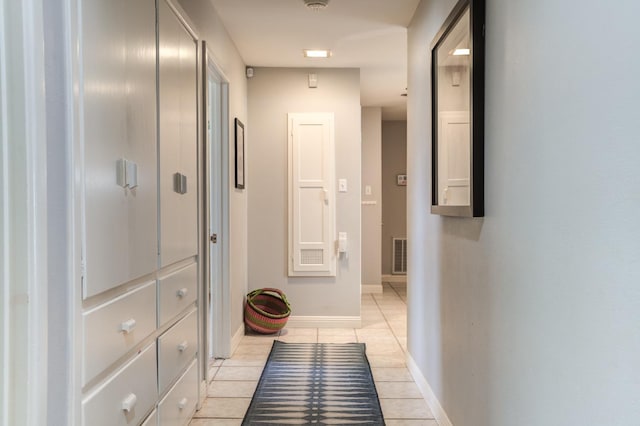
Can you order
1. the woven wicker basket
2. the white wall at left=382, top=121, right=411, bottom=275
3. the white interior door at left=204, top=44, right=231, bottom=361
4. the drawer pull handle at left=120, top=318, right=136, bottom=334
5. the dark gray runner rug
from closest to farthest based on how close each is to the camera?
the drawer pull handle at left=120, top=318, right=136, bottom=334, the dark gray runner rug, the white interior door at left=204, top=44, right=231, bottom=361, the woven wicker basket, the white wall at left=382, top=121, right=411, bottom=275

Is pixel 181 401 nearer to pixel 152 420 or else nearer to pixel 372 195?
pixel 152 420

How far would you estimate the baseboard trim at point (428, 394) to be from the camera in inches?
87.6

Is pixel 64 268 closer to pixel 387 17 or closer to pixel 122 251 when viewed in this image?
pixel 122 251

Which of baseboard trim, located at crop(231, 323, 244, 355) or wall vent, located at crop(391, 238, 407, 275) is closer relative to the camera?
baseboard trim, located at crop(231, 323, 244, 355)

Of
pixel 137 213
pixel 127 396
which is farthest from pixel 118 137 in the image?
pixel 127 396

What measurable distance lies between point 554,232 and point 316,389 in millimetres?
1983

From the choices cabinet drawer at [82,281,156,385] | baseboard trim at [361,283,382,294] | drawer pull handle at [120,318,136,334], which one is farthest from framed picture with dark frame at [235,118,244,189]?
baseboard trim at [361,283,382,294]

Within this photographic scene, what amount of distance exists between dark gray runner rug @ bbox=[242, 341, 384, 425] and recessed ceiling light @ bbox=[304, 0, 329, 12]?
2270mm

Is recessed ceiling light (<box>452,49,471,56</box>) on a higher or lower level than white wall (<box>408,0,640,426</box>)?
higher

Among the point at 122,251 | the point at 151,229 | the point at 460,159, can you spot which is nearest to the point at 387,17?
the point at 460,159

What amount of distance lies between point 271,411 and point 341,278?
1.87 metres

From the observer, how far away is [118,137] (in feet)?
4.72

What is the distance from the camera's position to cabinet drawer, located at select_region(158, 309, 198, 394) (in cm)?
186

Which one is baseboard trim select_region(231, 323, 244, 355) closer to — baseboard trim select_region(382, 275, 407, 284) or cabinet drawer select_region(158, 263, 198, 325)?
cabinet drawer select_region(158, 263, 198, 325)
